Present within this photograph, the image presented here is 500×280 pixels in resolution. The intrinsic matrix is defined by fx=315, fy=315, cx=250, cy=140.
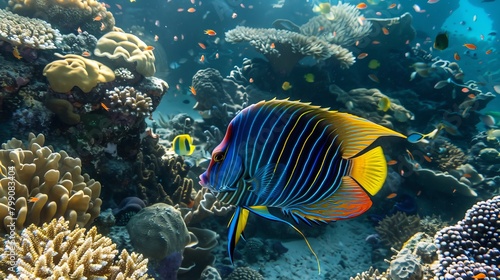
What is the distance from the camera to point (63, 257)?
2049 mm

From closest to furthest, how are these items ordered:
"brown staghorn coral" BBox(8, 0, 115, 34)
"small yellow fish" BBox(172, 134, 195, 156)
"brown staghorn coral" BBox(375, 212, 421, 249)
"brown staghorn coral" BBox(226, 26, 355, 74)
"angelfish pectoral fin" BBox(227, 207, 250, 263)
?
"angelfish pectoral fin" BBox(227, 207, 250, 263), "small yellow fish" BBox(172, 134, 195, 156), "brown staghorn coral" BBox(8, 0, 115, 34), "brown staghorn coral" BBox(375, 212, 421, 249), "brown staghorn coral" BBox(226, 26, 355, 74)

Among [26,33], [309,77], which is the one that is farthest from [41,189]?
[309,77]

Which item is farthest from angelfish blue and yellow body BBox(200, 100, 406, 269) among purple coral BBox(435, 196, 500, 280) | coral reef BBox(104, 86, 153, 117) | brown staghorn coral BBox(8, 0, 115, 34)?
brown staghorn coral BBox(8, 0, 115, 34)

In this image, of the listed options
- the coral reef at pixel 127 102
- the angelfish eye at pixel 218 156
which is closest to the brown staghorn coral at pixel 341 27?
the coral reef at pixel 127 102

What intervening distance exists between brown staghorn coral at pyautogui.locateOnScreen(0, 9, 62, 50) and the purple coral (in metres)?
5.82

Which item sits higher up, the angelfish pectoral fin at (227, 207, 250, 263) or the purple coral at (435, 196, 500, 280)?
the angelfish pectoral fin at (227, 207, 250, 263)

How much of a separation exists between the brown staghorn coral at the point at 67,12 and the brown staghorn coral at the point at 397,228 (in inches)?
290

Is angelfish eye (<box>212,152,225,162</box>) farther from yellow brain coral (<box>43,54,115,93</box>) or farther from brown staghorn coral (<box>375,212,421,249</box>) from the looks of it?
brown staghorn coral (<box>375,212,421,249</box>)

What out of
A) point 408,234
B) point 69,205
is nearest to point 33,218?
point 69,205

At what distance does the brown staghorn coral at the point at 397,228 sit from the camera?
6.32 metres

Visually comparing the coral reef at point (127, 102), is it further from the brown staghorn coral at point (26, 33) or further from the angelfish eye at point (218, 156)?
the angelfish eye at point (218, 156)

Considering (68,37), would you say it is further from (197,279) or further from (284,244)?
(284,244)

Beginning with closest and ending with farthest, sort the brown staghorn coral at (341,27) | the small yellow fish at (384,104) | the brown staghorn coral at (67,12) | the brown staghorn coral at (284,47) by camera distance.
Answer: the brown staghorn coral at (67,12) < the small yellow fish at (384,104) < the brown staghorn coral at (284,47) < the brown staghorn coral at (341,27)

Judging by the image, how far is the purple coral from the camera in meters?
2.95
